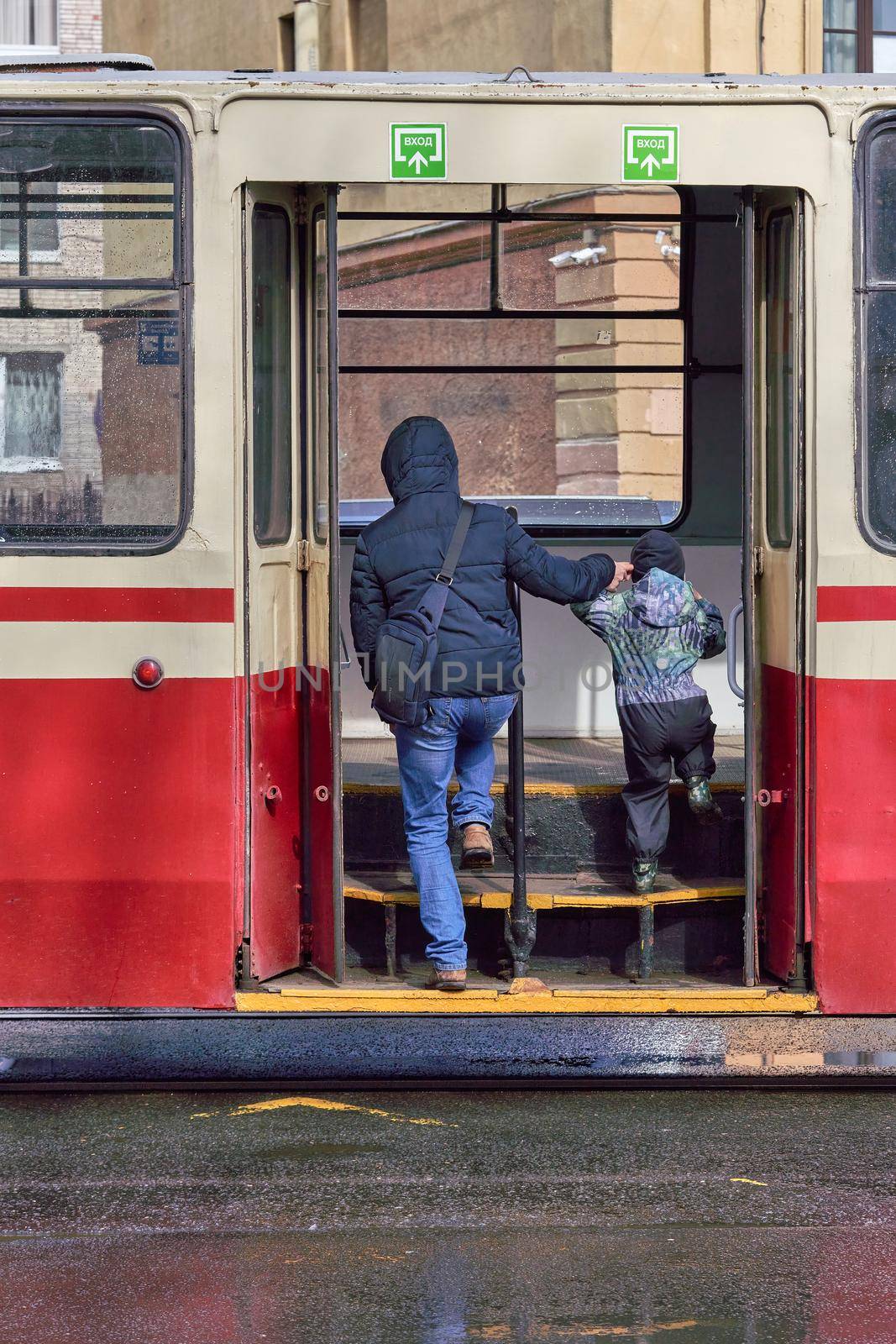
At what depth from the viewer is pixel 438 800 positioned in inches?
225

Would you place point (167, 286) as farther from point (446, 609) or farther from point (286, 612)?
point (446, 609)

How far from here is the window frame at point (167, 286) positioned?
541 centimetres

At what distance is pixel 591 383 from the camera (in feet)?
27.2

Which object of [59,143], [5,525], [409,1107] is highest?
[59,143]

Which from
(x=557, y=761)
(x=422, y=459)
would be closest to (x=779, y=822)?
(x=422, y=459)

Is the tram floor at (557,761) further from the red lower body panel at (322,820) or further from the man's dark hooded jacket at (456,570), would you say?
the man's dark hooded jacket at (456,570)

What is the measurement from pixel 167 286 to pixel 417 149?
0.87m

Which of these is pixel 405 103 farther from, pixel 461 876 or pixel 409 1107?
pixel 409 1107

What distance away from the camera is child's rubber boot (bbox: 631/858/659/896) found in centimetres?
602

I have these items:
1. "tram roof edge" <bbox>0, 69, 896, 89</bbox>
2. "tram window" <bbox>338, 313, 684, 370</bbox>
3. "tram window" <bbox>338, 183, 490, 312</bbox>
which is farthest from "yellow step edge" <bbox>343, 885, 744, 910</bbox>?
"tram window" <bbox>338, 183, 490, 312</bbox>

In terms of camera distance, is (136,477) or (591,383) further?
(591,383)

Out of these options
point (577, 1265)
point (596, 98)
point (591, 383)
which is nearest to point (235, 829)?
point (577, 1265)

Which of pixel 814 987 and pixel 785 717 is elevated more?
pixel 785 717

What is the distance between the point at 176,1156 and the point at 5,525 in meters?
2.01
